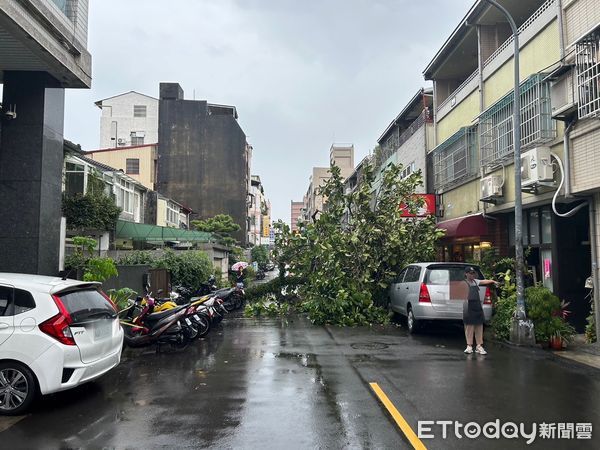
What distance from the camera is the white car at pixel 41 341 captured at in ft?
18.7

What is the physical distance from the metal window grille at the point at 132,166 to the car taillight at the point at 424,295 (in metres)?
36.2

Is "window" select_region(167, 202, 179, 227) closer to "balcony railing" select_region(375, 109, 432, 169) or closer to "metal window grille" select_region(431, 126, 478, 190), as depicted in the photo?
"balcony railing" select_region(375, 109, 432, 169)

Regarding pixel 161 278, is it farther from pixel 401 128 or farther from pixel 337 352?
pixel 401 128

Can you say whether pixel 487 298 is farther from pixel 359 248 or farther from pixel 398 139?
pixel 398 139

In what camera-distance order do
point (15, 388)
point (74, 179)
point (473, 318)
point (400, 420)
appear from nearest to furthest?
point (400, 420) < point (15, 388) < point (473, 318) < point (74, 179)

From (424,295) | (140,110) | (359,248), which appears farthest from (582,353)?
(140,110)

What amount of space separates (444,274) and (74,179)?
16.7 meters

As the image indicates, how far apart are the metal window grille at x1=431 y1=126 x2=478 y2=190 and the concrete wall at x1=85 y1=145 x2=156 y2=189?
29.1m

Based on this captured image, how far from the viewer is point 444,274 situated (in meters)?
11.3

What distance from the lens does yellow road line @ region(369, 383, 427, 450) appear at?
476 centimetres

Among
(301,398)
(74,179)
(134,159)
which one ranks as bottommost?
(301,398)

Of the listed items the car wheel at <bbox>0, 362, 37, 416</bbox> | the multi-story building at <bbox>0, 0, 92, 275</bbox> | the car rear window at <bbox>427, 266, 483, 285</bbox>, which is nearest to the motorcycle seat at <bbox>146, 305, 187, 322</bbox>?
the multi-story building at <bbox>0, 0, 92, 275</bbox>

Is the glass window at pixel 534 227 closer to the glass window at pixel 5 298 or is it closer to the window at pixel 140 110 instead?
the glass window at pixel 5 298

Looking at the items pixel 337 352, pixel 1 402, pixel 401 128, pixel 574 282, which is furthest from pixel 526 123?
pixel 401 128
